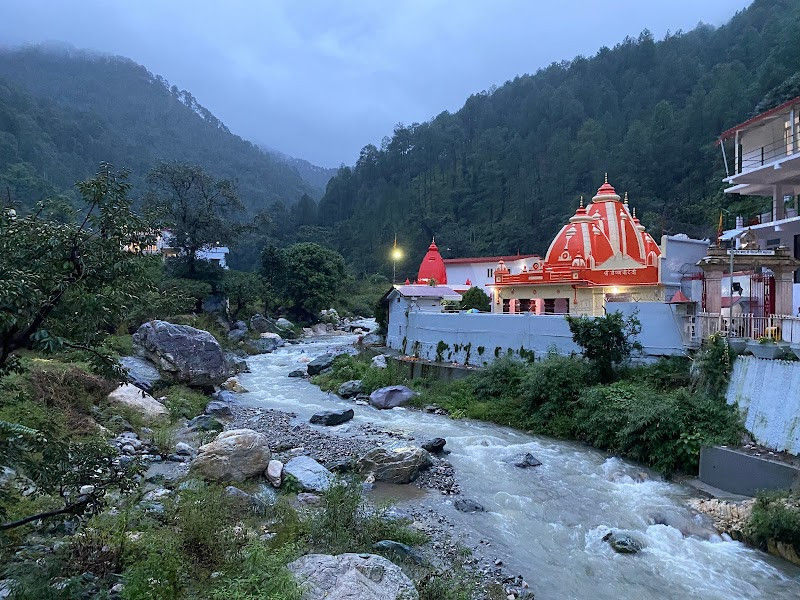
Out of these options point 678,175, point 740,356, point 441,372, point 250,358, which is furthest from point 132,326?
point 678,175

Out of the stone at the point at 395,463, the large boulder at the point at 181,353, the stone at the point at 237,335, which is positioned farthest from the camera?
the stone at the point at 237,335

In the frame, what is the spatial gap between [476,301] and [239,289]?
1726 cm

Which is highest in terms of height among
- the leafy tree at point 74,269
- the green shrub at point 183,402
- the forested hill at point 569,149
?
the forested hill at point 569,149

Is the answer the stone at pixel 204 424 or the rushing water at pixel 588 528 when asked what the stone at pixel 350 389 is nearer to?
the rushing water at pixel 588 528

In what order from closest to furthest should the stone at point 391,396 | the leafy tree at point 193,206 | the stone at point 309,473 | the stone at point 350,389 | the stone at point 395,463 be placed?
the stone at point 309,473 → the stone at point 395,463 → the stone at point 391,396 → the stone at point 350,389 → the leafy tree at point 193,206

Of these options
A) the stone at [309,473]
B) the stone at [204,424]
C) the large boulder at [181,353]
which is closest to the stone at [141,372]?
the large boulder at [181,353]

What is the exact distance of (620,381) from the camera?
50.3ft

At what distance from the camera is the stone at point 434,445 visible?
1391cm

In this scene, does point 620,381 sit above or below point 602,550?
above

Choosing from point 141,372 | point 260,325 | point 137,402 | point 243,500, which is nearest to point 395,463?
point 243,500

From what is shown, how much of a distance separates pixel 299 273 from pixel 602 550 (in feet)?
126

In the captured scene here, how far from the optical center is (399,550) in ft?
25.4

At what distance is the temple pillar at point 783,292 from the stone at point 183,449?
16.0 m

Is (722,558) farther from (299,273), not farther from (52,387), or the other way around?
(299,273)
